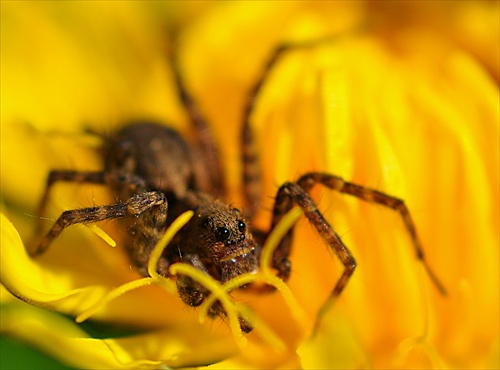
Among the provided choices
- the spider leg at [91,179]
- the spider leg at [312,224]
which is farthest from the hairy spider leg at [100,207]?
the spider leg at [312,224]

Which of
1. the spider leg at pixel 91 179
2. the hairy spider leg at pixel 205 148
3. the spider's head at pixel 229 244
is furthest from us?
the hairy spider leg at pixel 205 148

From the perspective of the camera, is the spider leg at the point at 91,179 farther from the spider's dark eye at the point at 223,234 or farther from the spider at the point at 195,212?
the spider's dark eye at the point at 223,234

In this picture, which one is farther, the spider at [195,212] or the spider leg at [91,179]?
the spider leg at [91,179]

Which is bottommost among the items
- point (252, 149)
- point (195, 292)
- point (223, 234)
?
point (195, 292)

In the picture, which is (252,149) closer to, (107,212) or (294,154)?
(294,154)

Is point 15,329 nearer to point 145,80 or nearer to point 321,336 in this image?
point 321,336

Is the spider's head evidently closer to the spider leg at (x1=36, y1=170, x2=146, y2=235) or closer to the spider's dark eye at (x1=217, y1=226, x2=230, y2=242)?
the spider's dark eye at (x1=217, y1=226, x2=230, y2=242)

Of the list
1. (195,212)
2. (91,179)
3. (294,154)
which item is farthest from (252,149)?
(91,179)
